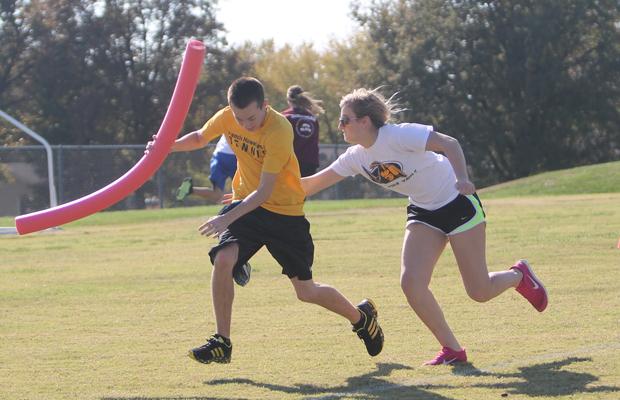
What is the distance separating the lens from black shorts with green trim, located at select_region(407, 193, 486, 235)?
24.0ft

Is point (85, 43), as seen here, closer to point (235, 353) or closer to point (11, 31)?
point (11, 31)

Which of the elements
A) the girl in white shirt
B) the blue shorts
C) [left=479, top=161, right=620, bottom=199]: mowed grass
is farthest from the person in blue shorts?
[left=479, top=161, right=620, bottom=199]: mowed grass

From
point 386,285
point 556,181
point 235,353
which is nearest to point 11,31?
point 556,181

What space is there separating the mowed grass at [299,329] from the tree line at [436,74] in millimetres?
30435

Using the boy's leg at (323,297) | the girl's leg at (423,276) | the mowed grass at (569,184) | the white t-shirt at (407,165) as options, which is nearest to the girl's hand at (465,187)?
the white t-shirt at (407,165)

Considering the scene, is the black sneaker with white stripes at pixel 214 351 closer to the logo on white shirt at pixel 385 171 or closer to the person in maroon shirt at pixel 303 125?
the logo on white shirt at pixel 385 171

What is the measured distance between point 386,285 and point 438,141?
15.0ft

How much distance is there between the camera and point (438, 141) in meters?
7.00

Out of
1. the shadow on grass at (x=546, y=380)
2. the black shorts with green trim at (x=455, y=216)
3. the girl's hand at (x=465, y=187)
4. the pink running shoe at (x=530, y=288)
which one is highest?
the girl's hand at (x=465, y=187)

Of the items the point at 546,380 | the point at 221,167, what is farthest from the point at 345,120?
the point at 221,167

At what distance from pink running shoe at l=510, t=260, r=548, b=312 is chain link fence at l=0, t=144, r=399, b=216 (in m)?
23.1

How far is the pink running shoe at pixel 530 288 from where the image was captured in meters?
8.12

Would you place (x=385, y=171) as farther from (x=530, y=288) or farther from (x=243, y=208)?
(x=530, y=288)

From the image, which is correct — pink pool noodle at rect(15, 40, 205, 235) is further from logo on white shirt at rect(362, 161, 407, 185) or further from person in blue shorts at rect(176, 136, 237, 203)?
person in blue shorts at rect(176, 136, 237, 203)
